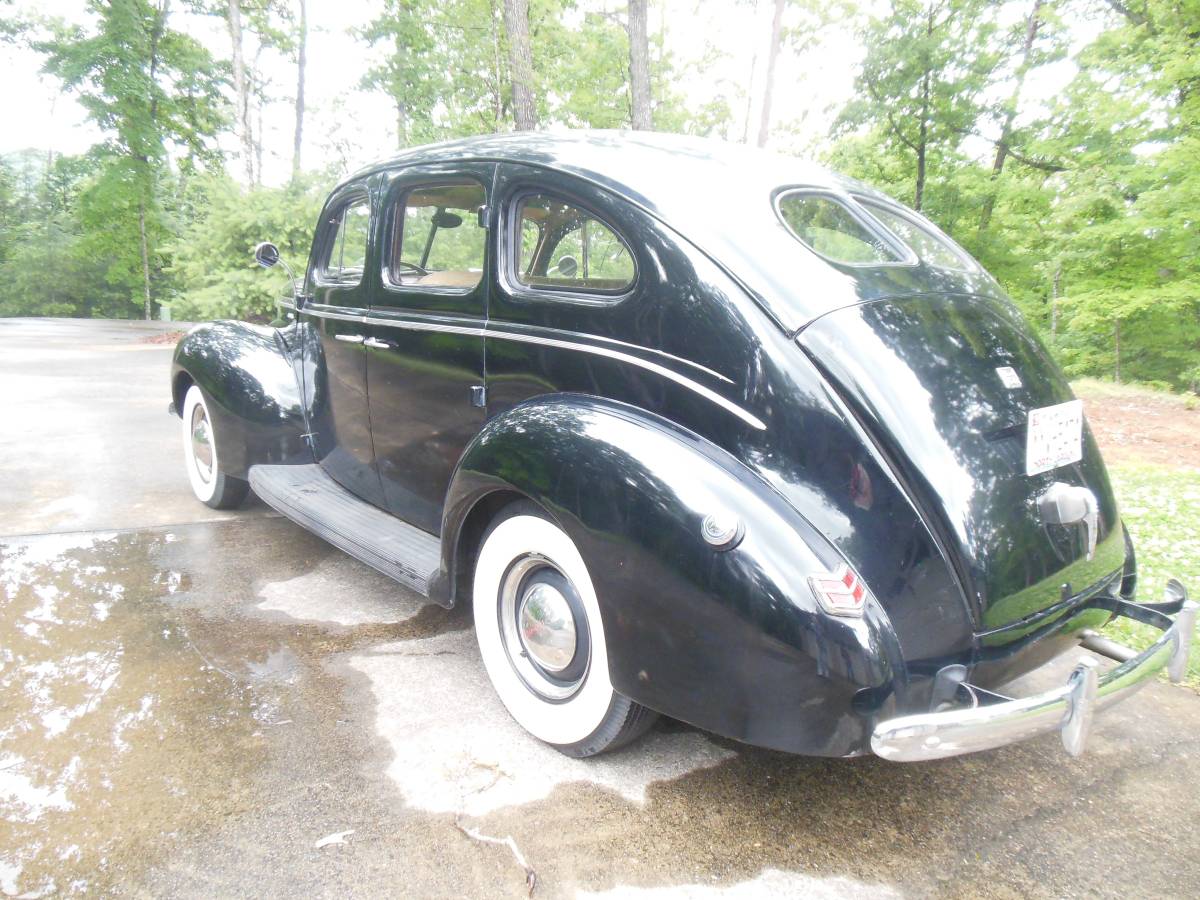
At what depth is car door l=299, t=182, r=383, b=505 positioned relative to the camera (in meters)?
3.36

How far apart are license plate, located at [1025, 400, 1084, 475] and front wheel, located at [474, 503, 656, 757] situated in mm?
1287

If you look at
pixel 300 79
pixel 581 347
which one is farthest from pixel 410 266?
pixel 300 79

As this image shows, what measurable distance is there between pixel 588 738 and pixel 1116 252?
10.5m

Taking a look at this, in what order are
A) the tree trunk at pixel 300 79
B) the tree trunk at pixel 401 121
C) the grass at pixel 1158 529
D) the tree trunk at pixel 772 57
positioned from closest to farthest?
the grass at pixel 1158 529 < the tree trunk at pixel 772 57 < the tree trunk at pixel 401 121 < the tree trunk at pixel 300 79

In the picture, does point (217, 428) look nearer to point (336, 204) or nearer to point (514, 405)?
point (336, 204)

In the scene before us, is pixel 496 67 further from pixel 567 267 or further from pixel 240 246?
pixel 567 267

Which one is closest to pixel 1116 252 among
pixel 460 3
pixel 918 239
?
pixel 918 239

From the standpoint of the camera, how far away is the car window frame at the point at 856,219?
234 cm

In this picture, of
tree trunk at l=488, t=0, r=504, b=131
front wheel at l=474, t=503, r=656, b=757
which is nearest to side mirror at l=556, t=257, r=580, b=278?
front wheel at l=474, t=503, r=656, b=757

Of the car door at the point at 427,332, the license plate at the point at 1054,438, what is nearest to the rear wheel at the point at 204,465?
the car door at the point at 427,332

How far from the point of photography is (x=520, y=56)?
10.8 metres

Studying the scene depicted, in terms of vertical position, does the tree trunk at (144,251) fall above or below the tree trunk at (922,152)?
below

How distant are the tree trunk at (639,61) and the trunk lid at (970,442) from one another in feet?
33.3

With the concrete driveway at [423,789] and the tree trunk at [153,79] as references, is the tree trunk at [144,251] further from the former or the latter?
the concrete driveway at [423,789]
